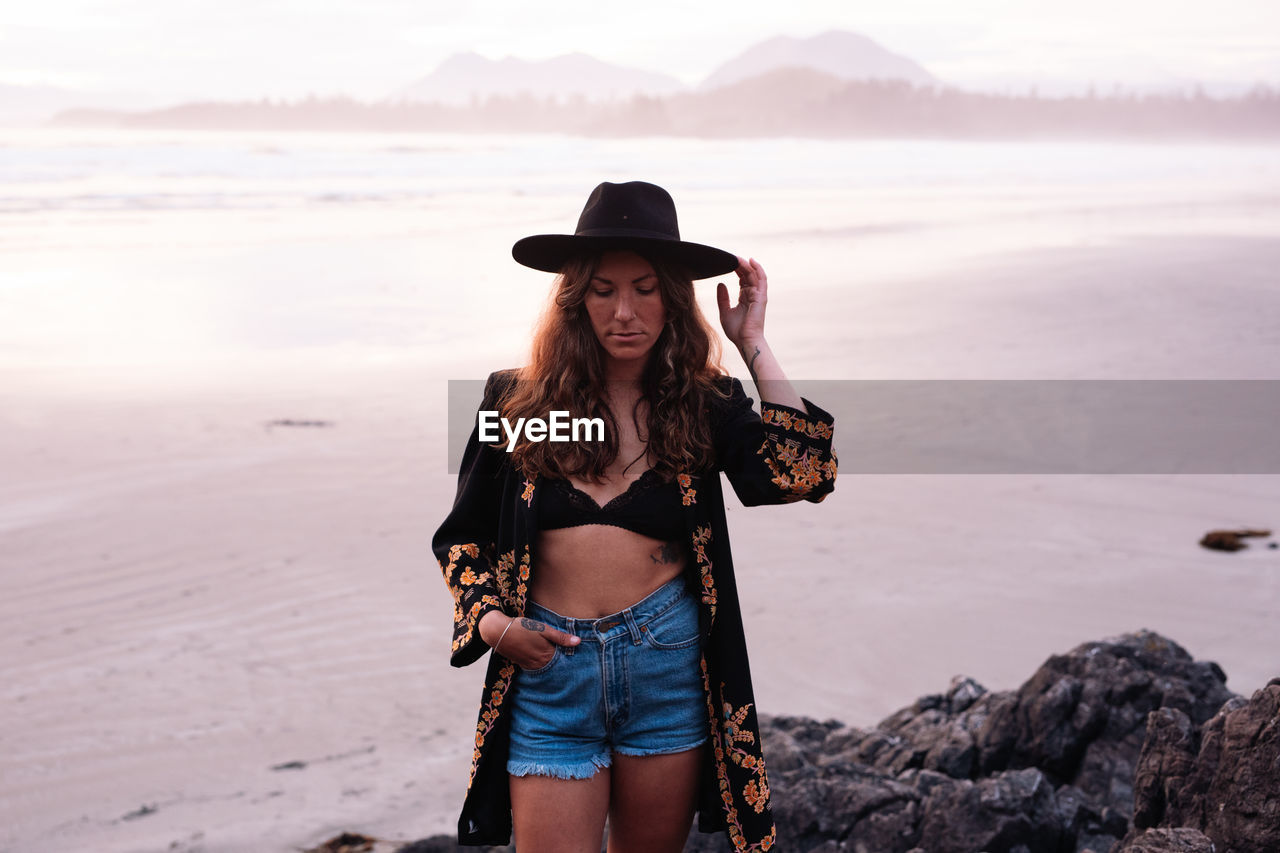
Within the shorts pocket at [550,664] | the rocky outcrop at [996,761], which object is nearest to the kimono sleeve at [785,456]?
the shorts pocket at [550,664]

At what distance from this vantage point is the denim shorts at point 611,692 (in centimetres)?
278

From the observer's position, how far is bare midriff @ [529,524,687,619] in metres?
2.82

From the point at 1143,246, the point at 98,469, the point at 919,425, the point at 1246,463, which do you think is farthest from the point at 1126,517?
the point at 1143,246

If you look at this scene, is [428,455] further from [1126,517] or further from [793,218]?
[793,218]

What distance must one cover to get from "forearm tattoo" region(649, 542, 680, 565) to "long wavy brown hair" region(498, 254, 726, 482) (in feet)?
0.51

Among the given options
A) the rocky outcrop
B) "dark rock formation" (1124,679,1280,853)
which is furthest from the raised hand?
the rocky outcrop

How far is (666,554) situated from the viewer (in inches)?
113

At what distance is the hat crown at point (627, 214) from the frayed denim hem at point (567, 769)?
3.73ft

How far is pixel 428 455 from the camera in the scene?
999 centimetres

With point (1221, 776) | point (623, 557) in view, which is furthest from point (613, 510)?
point (1221, 776)

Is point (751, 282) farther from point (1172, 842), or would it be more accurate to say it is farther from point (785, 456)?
point (1172, 842)

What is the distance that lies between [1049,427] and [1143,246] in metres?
12.0

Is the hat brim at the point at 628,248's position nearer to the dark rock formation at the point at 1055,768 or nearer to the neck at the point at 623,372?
the neck at the point at 623,372

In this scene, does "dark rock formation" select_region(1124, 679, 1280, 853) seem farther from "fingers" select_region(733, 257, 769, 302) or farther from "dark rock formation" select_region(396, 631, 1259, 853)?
"fingers" select_region(733, 257, 769, 302)
